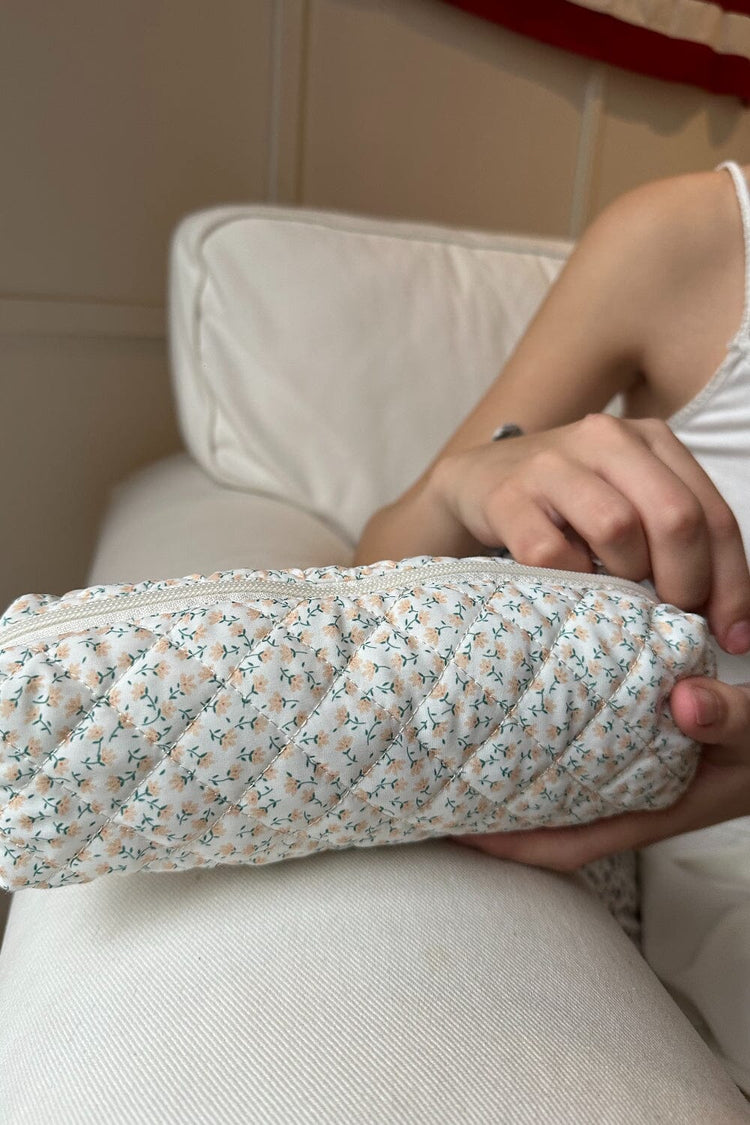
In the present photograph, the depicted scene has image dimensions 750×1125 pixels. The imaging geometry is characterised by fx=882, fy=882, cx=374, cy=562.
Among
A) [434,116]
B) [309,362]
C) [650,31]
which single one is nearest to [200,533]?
[309,362]

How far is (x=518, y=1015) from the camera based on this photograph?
0.33m

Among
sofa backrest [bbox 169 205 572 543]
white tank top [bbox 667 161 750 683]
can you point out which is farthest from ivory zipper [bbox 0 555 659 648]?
sofa backrest [bbox 169 205 572 543]

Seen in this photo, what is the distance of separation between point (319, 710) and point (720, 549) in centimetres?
22

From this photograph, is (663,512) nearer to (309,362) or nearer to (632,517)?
(632,517)

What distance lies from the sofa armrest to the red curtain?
0.87 metres

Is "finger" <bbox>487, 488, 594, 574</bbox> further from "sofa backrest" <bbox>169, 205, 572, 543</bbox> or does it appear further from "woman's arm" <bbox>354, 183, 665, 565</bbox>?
"sofa backrest" <bbox>169, 205, 572, 543</bbox>

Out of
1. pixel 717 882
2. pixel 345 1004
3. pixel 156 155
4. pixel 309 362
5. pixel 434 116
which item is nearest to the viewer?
pixel 345 1004

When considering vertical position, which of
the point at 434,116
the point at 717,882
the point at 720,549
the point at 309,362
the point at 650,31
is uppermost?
the point at 650,31

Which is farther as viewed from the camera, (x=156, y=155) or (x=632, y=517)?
(x=156, y=155)

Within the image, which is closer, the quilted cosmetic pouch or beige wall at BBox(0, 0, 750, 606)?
the quilted cosmetic pouch

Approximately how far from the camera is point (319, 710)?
1.16ft

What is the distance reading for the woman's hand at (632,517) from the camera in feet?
1.39

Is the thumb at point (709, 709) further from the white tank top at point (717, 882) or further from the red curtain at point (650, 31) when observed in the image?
the red curtain at point (650, 31)

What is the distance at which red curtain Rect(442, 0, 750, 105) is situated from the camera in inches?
52.4
